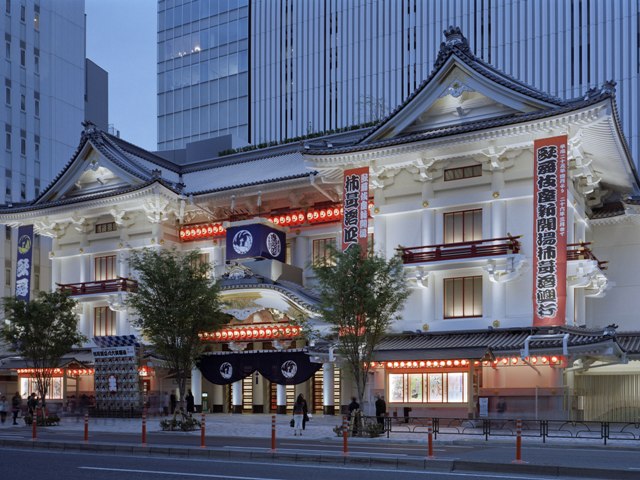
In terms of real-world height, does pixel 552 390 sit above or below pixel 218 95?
below

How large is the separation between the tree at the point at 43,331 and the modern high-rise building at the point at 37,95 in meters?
22.9

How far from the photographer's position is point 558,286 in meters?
32.9

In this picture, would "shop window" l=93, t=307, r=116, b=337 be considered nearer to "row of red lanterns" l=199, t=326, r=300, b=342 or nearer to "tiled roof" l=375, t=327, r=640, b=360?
"row of red lanterns" l=199, t=326, r=300, b=342

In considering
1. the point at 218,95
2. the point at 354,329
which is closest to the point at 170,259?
the point at 354,329

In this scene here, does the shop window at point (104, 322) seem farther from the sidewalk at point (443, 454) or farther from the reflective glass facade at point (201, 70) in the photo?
the reflective glass facade at point (201, 70)

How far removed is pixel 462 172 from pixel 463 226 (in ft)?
7.61

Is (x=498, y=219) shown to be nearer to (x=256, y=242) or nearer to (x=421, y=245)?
(x=421, y=245)

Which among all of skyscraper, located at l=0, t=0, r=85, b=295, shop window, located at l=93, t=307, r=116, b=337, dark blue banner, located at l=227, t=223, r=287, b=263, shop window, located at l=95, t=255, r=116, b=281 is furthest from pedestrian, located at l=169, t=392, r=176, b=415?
skyscraper, located at l=0, t=0, r=85, b=295

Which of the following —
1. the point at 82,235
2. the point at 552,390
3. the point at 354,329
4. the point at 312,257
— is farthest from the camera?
the point at 82,235

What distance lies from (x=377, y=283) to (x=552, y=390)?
8364 mm

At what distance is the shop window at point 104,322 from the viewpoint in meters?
47.3

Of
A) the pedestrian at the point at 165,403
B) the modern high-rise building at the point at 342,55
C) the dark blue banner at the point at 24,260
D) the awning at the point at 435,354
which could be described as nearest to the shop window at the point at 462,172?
the awning at the point at 435,354

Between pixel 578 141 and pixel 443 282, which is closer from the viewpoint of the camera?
pixel 578 141

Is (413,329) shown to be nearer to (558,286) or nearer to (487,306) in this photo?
(487,306)
